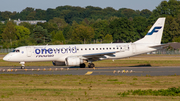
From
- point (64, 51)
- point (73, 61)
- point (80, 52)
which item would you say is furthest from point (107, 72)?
point (64, 51)

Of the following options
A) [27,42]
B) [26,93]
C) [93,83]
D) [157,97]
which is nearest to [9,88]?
[26,93]

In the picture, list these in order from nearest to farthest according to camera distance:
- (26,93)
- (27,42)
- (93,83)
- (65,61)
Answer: (26,93) → (93,83) → (65,61) → (27,42)

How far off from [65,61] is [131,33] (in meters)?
93.2

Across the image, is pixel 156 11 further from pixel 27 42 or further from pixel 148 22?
pixel 27 42

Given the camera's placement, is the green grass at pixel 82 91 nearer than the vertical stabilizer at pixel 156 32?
Yes

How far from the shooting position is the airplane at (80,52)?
119ft

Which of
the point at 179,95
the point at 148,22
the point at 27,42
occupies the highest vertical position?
the point at 148,22

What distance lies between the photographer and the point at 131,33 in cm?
12669

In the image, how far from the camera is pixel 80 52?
124ft

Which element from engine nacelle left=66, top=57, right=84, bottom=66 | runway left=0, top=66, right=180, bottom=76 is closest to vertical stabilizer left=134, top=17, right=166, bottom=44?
runway left=0, top=66, right=180, bottom=76

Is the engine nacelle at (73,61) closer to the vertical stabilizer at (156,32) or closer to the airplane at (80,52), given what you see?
the airplane at (80,52)

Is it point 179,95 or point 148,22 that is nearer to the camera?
point 179,95

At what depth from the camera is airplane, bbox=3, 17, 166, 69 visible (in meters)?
36.3

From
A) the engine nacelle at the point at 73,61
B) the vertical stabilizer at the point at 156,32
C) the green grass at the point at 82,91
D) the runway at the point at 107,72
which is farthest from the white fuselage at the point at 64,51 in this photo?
the green grass at the point at 82,91
